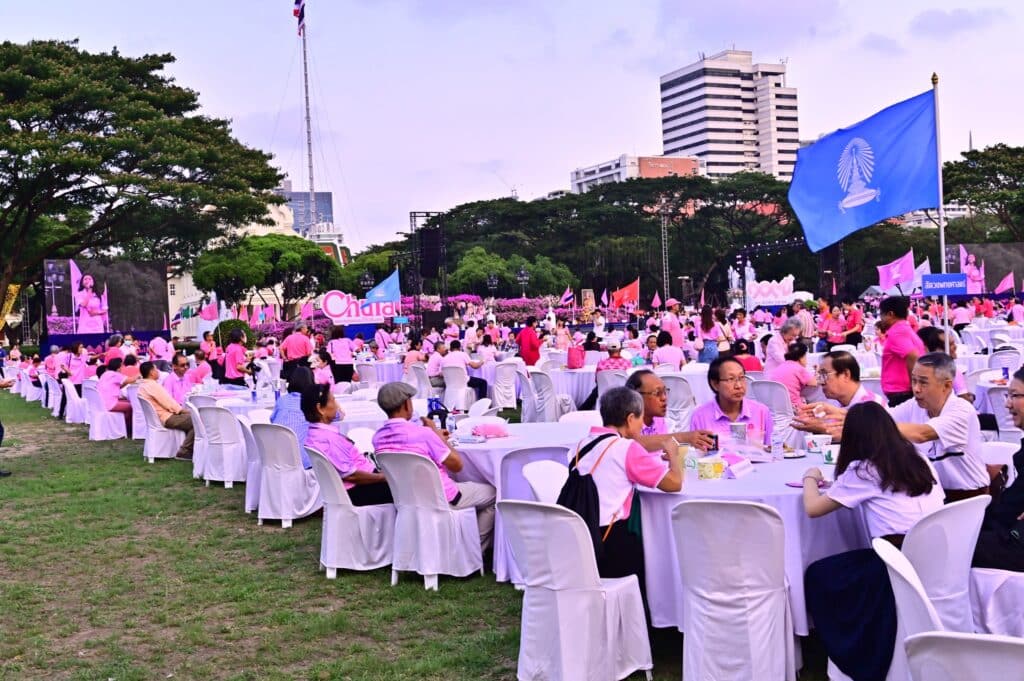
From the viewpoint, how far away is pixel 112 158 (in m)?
27.8

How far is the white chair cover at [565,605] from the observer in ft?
14.0

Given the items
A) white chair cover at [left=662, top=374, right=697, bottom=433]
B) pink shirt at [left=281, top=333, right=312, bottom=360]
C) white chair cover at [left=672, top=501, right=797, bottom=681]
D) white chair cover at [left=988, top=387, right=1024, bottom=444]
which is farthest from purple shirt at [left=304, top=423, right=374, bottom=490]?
pink shirt at [left=281, top=333, right=312, bottom=360]

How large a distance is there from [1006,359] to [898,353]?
14.9ft

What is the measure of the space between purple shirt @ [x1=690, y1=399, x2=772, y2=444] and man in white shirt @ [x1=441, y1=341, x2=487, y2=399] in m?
8.44

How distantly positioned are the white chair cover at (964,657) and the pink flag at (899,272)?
21581mm

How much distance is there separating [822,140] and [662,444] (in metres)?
4.80

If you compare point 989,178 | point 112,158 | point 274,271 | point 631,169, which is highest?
point 631,169

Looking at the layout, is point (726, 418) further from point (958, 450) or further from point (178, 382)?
point (178, 382)

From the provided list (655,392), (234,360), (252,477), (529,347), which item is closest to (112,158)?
A: (234,360)

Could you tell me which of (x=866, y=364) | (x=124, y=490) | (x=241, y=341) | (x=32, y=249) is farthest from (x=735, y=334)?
(x=32, y=249)

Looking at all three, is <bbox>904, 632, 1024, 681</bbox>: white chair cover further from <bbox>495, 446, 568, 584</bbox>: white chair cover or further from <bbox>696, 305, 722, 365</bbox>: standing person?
<bbox>696, 305, 722, 365</bbox>: standing person

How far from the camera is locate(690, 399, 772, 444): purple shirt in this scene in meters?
5.70

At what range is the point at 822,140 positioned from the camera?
862cm

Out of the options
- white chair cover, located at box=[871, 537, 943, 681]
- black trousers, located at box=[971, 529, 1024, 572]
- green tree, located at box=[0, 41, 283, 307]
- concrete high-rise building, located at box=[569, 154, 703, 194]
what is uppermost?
concrete high-rise building, located at box=[569, 154, 703, 194]
